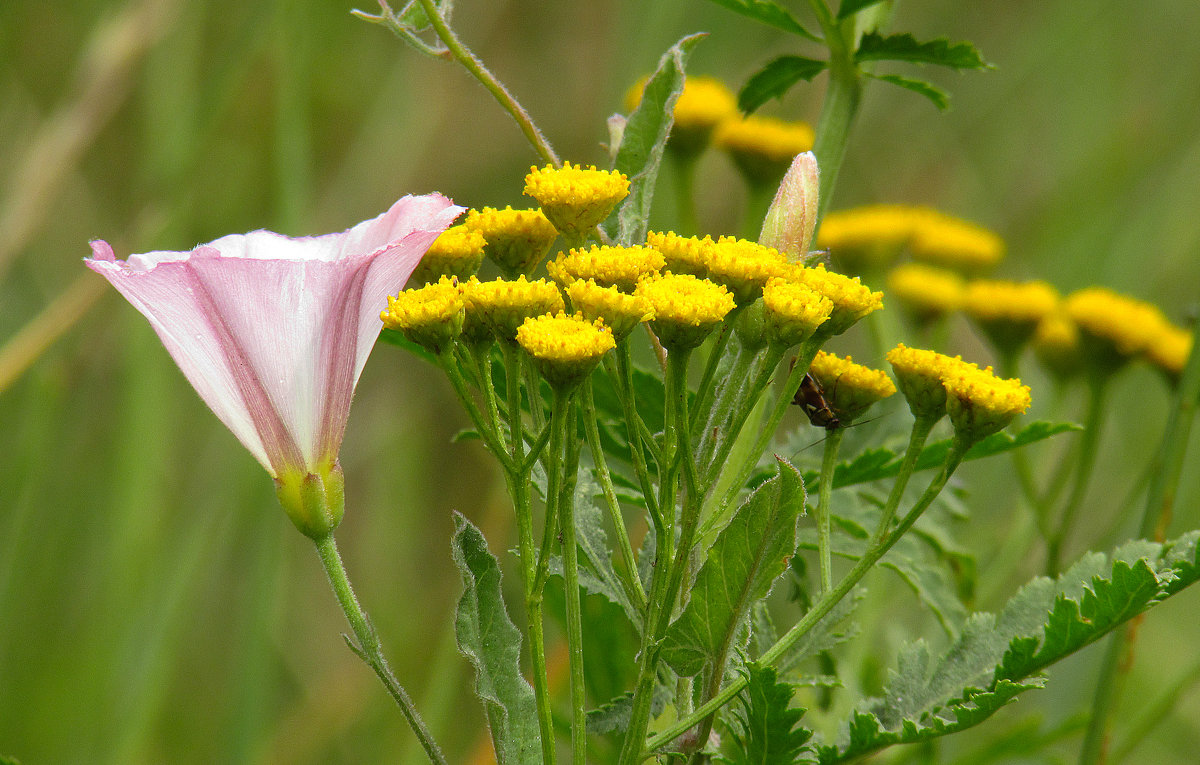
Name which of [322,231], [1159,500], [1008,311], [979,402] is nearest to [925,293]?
[1008,311]

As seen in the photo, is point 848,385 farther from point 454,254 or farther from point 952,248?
point 952,248

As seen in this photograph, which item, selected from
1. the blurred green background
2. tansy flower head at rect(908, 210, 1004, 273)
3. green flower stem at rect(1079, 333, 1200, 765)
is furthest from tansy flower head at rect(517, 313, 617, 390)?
tansy flower head at rect(908, 210, 1004, 273)

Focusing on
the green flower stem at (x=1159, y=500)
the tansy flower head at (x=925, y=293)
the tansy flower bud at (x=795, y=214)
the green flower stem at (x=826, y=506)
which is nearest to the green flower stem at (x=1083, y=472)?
the green flower stem at (x=1159, y=500)

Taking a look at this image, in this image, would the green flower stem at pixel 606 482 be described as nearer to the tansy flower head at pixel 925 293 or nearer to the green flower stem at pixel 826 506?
the green flower stem at pixel 826 506

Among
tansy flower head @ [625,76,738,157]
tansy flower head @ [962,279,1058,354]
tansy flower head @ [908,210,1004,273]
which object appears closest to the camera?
tansy flower head @ [625,76,738,157]

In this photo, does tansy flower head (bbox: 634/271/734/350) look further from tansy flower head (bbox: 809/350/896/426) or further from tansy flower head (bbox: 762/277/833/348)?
tansy flower head (bbox: 809/350/896/426)

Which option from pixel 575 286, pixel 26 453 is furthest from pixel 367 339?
pixel 26 453
